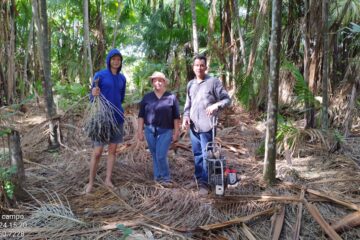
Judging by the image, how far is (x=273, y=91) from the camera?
4.20 metres

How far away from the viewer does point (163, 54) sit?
11336mm

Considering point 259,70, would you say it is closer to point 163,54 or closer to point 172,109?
point 172,109

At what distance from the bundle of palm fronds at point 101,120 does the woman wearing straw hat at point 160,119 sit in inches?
17.3

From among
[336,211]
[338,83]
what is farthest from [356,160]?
[338,83]

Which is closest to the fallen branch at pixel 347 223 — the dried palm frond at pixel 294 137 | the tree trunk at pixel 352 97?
the dried palm frond at pixel 294 137

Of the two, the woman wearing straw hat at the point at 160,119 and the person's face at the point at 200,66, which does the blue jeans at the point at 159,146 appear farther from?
the person's face at the point at 200,66

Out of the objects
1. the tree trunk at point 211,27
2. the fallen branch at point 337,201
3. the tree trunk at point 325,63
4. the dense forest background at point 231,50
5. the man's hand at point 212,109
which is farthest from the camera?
the tree trunk at point 211,27

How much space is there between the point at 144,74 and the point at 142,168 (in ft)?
13.5

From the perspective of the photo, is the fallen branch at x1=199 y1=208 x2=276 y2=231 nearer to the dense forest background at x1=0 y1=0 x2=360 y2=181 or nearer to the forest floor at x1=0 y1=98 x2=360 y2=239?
the forest floor at x1=0 y1=98 x2=360 y2=239

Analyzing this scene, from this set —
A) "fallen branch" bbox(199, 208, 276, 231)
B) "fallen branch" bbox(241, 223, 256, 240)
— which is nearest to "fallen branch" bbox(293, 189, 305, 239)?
"fallen branch" bbox(199, 208, 276, 231)

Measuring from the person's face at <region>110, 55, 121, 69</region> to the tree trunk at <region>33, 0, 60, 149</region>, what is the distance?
6.58 ft

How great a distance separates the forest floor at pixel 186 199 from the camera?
360cm

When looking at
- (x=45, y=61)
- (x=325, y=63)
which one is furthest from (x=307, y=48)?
(x=45, y=61)

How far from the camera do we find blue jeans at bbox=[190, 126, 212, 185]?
4.48 m
